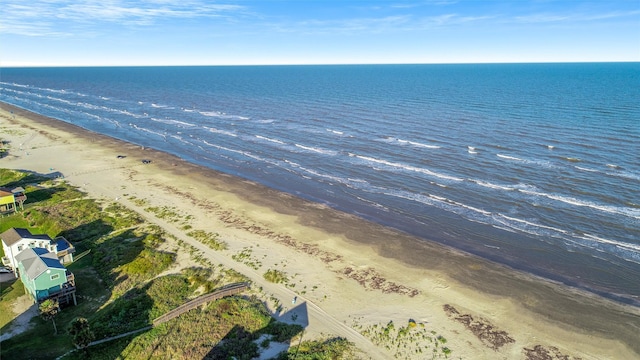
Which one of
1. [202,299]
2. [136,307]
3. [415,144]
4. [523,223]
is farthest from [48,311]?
[415,144]

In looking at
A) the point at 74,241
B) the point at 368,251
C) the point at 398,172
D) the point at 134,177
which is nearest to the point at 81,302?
the point at 74,241

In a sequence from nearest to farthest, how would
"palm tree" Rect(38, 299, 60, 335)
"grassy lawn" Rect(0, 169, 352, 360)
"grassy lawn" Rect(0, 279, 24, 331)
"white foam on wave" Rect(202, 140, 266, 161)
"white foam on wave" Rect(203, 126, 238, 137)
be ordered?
"grassy lawn" Rect(0, 169, 352, 360)
"palm tree" Rect(38, 299, 60, 335)
"grassy lawn" Rect(0, 279, 24, 331)
"white foam on wave" Rect(202, 140, 266, 161)
"white foam on wave" Rect(203, 126, 238, 137)

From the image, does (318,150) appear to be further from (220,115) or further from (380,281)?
(220,115)

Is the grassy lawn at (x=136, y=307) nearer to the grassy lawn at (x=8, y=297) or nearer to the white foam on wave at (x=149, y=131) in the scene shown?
the grassy lawn at (x=8, y=297)

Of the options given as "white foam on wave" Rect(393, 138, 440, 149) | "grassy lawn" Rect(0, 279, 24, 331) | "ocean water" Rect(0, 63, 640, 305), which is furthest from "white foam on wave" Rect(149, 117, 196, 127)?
"grassy lawn" Rect(0, 279, 24, 331)

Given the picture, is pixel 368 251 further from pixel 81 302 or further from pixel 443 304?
pixel 81 302

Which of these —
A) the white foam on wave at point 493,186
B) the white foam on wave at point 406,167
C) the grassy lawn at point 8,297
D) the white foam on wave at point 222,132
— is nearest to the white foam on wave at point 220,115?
the white foam on wave at point 222,132

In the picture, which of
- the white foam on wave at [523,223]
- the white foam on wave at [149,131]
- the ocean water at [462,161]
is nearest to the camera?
the ocean water at [462,161]

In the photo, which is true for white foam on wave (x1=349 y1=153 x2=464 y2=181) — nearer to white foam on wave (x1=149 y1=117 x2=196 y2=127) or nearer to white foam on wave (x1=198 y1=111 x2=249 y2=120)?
white foam on wave (x1=198 y1=111 x2=249 y2=120)
